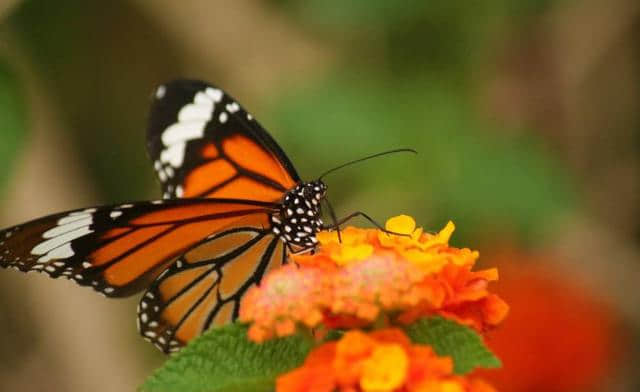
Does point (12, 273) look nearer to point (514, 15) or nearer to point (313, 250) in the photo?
point (514, 15)

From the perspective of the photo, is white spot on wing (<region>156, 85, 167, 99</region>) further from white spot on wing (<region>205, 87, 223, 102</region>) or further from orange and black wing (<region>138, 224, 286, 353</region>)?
orange and black wing (<region>138, 224, 286, 353</region>)

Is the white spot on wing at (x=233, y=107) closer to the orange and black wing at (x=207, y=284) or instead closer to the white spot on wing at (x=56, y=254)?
the orange and black wing at (x=207, y=284)

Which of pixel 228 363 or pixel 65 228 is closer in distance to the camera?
pixel 228 363

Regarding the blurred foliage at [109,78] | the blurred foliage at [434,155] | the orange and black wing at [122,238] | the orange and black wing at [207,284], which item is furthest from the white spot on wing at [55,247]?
the blurred foliage at [109,78]

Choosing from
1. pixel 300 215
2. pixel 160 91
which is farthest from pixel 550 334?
pixel 160 91

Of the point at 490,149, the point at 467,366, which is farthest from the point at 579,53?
the point at 467,366

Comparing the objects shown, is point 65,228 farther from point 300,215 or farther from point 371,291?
point 371,291
